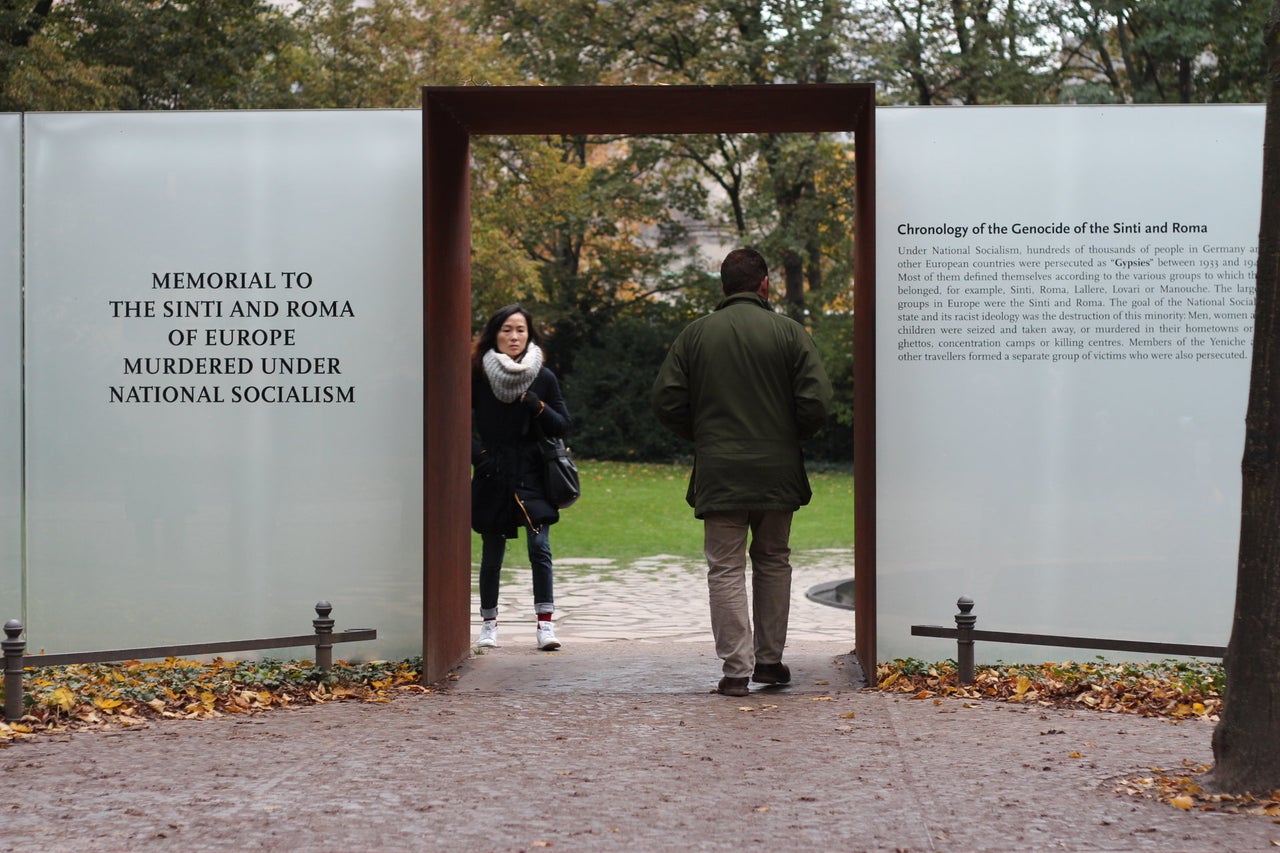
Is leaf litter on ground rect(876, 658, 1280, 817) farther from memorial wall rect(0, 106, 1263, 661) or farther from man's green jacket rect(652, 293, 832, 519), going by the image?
man's green jacket rect(652, 293, 832, 519)

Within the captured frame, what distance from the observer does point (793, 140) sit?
30.5m

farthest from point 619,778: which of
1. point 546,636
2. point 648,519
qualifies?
point 648,519

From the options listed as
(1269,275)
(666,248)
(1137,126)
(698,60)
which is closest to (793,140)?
(698,60)

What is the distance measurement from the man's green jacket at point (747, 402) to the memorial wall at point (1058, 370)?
Answer: 2.17 feet

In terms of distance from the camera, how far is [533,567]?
894 cm

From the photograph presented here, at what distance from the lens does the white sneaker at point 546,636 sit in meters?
9.00

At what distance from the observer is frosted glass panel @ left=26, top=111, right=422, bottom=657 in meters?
7.84

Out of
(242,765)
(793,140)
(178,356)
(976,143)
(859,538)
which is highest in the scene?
(793,140)

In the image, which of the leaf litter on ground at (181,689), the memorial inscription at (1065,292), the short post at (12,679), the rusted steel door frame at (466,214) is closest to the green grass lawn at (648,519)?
the rusted steel door frame at (466,214)

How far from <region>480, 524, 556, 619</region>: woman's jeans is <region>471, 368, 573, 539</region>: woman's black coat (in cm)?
7

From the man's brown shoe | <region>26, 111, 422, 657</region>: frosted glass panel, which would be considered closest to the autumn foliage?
the man's brown shoe

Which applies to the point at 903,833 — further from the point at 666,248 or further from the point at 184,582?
the point at 666,248

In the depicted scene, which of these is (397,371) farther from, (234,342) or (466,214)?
(466,214)

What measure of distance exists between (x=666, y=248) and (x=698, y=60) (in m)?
8.51
